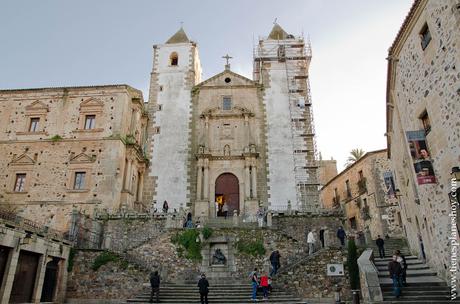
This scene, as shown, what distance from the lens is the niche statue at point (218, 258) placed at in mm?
16891

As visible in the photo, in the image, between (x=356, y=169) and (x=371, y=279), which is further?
(x=356, y=169)

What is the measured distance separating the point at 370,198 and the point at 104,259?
839 inches

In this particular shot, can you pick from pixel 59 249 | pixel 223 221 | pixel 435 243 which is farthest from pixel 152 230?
pixel 435 243

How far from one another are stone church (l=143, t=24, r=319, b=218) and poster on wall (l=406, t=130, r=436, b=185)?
1170 centimetres

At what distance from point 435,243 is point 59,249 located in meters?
15.6

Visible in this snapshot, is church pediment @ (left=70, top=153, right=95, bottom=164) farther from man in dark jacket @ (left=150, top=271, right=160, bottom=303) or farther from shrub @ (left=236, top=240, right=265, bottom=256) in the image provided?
shrub @ (left=236, top=240, right=265, bottom=256)

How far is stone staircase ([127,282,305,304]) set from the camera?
14.0m

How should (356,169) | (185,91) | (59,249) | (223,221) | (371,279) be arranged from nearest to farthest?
(371,279) → (59,249) → (223,221) → (185,91) → (356,169)

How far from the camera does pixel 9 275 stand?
12930mm

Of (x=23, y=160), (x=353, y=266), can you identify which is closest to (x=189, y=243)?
(x=353, y=266)

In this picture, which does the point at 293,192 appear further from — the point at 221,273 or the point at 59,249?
the point at 59,249

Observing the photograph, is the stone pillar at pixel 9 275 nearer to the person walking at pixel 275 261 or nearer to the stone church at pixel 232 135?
the person walking at pixel 275 261

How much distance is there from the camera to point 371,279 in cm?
1146

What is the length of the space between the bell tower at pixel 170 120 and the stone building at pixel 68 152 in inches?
51.3
